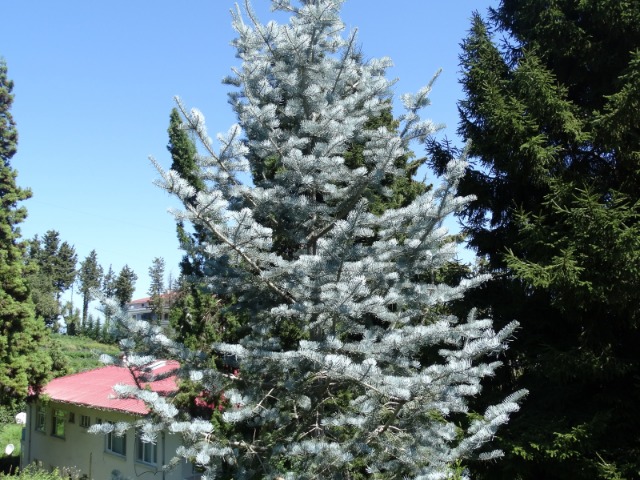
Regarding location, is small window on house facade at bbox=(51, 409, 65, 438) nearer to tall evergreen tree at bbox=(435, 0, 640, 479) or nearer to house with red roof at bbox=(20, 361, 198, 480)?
house with red roof at bbox=(20, 361, 198, 480)

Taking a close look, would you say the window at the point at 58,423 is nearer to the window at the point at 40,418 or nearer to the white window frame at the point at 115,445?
the window at the point at 40,418

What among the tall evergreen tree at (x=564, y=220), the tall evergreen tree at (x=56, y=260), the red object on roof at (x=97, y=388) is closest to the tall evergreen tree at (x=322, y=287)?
the tall evergreen tree at (x=564, y=220)

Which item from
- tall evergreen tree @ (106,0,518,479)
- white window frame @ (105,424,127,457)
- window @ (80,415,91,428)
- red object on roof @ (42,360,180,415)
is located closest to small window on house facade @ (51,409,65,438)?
red object on roof @ (42,360,180,415)

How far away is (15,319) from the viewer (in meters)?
15.0

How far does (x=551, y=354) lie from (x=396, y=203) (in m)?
2.88

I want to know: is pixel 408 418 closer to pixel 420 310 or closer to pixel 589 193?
pixel 420 310

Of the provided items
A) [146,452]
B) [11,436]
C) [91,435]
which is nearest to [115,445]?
[91,435]

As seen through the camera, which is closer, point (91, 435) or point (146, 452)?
point (146, 452)

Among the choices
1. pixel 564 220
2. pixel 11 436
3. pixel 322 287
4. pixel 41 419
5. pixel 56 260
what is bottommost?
pixel 11 436

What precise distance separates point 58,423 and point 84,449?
2692 millimetres

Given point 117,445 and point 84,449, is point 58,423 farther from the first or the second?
point 117,445

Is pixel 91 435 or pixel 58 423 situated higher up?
pixel 58 423

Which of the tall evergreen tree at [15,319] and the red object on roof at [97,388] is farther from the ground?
the tall evergreen tree at [15,319]

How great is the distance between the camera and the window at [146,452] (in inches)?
561
